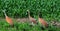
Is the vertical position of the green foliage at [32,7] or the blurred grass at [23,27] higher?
the green foliage at [32,7]

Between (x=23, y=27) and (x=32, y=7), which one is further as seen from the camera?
(x=32, y=7)

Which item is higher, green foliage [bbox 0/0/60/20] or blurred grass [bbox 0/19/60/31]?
green foliage [bbox 0/0/60/20]

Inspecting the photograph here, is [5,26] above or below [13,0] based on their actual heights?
below

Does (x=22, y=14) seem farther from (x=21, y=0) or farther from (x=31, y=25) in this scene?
(x=31, y=25)

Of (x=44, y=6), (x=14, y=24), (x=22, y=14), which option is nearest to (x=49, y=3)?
(x=44, y=6)

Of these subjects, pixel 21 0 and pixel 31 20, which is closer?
pixel 31 20

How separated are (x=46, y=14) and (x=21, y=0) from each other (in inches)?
44.3

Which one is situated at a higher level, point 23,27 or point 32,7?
point 32,7

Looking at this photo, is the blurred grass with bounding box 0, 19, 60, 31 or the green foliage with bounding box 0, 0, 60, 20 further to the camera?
the green foliage with bounding box 0, 0, 60, 20

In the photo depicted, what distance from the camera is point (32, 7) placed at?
31.8 ft

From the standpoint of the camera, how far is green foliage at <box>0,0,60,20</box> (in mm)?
9516

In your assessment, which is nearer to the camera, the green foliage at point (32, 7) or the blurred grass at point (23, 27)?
the blurred grass at point (23, 27)

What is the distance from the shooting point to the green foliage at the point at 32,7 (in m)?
9.52

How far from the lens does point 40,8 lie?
960cm
